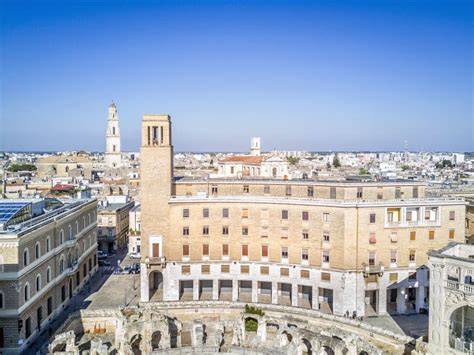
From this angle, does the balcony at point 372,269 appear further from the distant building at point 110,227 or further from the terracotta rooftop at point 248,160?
the terracotta rooftop at point 248,160

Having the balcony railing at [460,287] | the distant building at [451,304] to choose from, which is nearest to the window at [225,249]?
the distant building at [451,304]

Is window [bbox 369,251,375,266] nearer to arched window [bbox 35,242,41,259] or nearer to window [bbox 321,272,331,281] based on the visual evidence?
window [bbox 321,272,331,281]

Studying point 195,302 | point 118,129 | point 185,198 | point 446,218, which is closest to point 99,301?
point 195,302

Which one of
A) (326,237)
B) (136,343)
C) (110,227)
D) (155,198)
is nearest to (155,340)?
(136,343)

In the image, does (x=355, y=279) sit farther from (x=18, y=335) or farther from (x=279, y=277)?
(x=18, y=335)

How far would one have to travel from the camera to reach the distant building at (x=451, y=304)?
3422 cm

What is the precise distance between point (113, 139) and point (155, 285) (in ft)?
376

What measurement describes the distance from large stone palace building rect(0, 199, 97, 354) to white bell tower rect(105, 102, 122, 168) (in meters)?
103

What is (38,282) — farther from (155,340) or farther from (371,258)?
(371,258)

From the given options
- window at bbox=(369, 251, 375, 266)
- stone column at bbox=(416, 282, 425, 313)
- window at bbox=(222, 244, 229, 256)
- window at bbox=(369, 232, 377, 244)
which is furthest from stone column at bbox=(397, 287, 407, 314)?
window at bbox=(222, 244, 229, 256)

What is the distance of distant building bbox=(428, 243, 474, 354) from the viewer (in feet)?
112

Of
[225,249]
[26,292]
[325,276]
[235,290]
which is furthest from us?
[225,249]

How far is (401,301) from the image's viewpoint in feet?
165

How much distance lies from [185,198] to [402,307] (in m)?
27.9
